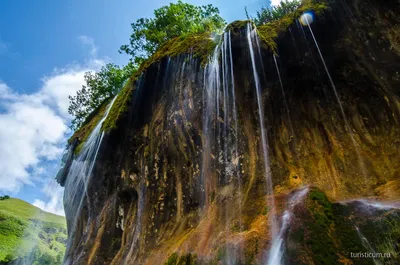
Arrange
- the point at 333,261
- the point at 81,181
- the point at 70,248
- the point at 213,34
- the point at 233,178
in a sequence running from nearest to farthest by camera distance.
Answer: the point at 333,261
the point at 233,178
the point at 213,34
the point at 70,248
the point at 81,181

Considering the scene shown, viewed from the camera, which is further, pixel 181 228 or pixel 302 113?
pixel 302 113

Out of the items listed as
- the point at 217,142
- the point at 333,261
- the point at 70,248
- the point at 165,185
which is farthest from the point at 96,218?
the point at 333,261

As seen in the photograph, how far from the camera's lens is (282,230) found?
18.1ft

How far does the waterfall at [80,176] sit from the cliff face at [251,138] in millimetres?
1159

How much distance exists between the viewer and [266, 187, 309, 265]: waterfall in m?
5.03

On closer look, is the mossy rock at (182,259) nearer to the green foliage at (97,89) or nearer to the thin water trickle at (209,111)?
the thin water trickle at (209,111)

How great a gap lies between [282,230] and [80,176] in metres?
11.0

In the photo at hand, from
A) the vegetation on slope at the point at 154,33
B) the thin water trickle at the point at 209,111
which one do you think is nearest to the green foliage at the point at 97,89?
the vegetation on slope at the point at 154,33

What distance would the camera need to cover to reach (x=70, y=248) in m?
12.6

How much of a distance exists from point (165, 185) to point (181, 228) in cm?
183

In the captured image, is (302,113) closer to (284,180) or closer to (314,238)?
(284,180)

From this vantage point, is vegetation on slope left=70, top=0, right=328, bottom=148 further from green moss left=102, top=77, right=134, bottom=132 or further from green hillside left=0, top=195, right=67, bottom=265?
green hillside left=0, top=195, right=67, bottom=265

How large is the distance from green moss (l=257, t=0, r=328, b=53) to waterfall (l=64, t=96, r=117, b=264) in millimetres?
7616

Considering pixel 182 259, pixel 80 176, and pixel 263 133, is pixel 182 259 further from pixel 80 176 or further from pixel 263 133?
pixel 80 176
